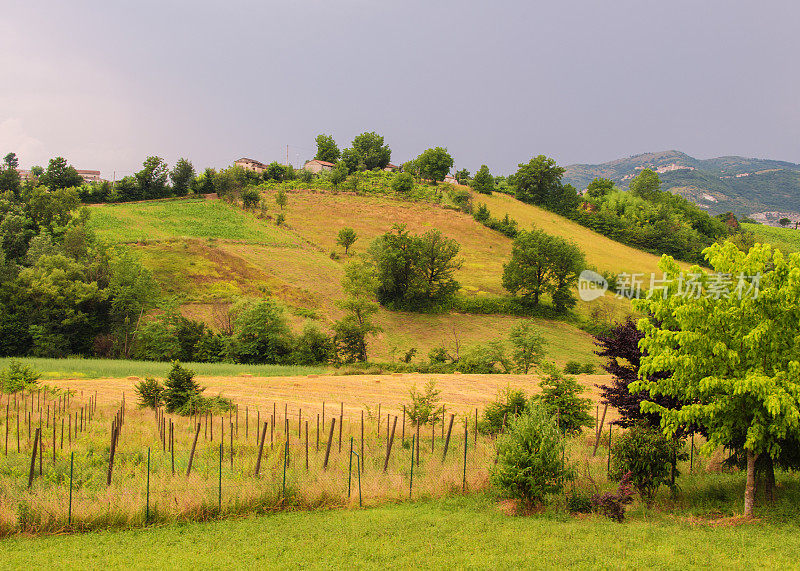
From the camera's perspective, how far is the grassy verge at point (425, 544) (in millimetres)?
9555

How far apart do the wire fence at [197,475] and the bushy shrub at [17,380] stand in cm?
706

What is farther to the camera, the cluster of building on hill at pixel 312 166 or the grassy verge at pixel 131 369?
the cluster of building on hill at pixel 312 166

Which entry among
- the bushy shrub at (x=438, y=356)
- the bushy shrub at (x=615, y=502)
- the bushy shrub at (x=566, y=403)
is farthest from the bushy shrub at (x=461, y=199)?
the bushy shrub at (x=615, y=502)

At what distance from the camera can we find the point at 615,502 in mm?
11891

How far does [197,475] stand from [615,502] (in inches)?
398

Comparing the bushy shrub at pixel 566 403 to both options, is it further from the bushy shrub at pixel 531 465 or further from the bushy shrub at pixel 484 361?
the bushy shrub at pixel 484 361

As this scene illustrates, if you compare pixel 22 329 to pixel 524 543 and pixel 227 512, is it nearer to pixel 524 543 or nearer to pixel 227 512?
pixel 227 512

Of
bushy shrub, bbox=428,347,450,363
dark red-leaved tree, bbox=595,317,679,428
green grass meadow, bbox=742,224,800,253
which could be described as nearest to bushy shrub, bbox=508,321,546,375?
bushy shrub, bbox=428,347,450,363

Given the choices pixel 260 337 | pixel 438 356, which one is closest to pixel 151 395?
pixel 260 337

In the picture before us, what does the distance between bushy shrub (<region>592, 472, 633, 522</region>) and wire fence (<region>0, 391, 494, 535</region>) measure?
3.02m

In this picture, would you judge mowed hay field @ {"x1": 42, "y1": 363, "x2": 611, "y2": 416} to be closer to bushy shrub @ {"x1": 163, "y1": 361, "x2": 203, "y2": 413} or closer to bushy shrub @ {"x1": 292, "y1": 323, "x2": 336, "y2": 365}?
bushy shrub @ {"x1": 163, "y1": 361, "x2": 203, "y2": 413}

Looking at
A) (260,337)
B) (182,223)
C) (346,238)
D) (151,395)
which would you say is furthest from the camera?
(182,223)

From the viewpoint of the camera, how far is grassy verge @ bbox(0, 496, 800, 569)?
9.55m

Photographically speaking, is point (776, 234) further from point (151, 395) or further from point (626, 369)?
point (151, 395)
